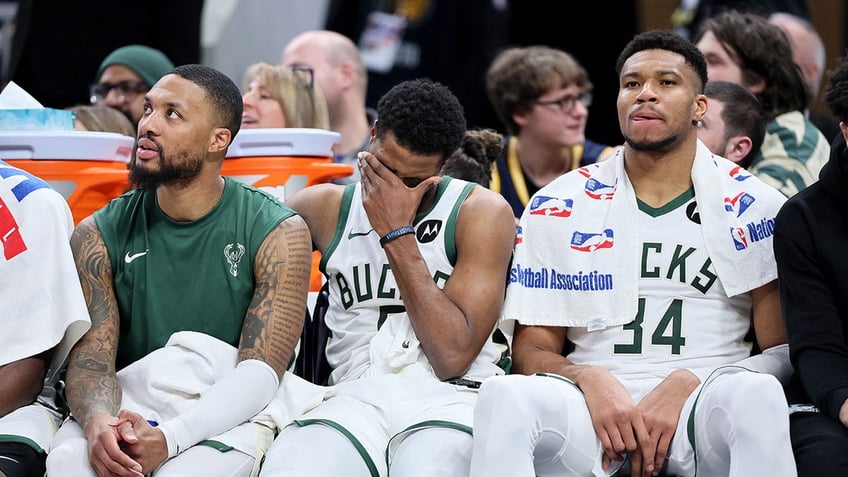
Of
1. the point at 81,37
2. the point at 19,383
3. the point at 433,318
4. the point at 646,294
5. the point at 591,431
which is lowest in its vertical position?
the point at 19,383

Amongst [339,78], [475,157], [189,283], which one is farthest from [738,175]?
[339,78]

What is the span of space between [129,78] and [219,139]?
6.91 ft

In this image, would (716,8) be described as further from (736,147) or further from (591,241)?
(591,241)

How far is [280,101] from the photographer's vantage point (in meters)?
5.19

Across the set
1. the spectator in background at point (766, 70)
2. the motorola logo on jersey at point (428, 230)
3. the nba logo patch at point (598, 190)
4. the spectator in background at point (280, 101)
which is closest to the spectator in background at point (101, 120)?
the spectator in background at point (280, 101)

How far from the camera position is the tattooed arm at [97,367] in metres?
3.12

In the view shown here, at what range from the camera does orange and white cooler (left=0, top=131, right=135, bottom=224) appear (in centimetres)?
409

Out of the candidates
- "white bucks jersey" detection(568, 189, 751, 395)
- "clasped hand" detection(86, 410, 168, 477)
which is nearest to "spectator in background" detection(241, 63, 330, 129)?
"white bucks jersey" detection(568, 189, 751, 395)

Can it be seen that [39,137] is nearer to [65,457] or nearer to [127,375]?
[127,375]

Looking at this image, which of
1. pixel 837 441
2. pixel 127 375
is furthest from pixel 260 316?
pixel 837 441

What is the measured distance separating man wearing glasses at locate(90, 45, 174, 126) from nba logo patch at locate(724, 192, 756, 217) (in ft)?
9.31

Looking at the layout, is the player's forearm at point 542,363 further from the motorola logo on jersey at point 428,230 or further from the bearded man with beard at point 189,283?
the bearded man with beard at point 189,283

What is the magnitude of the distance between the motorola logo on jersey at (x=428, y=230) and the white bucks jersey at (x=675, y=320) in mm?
523

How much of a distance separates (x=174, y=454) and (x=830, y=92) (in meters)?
2.00
